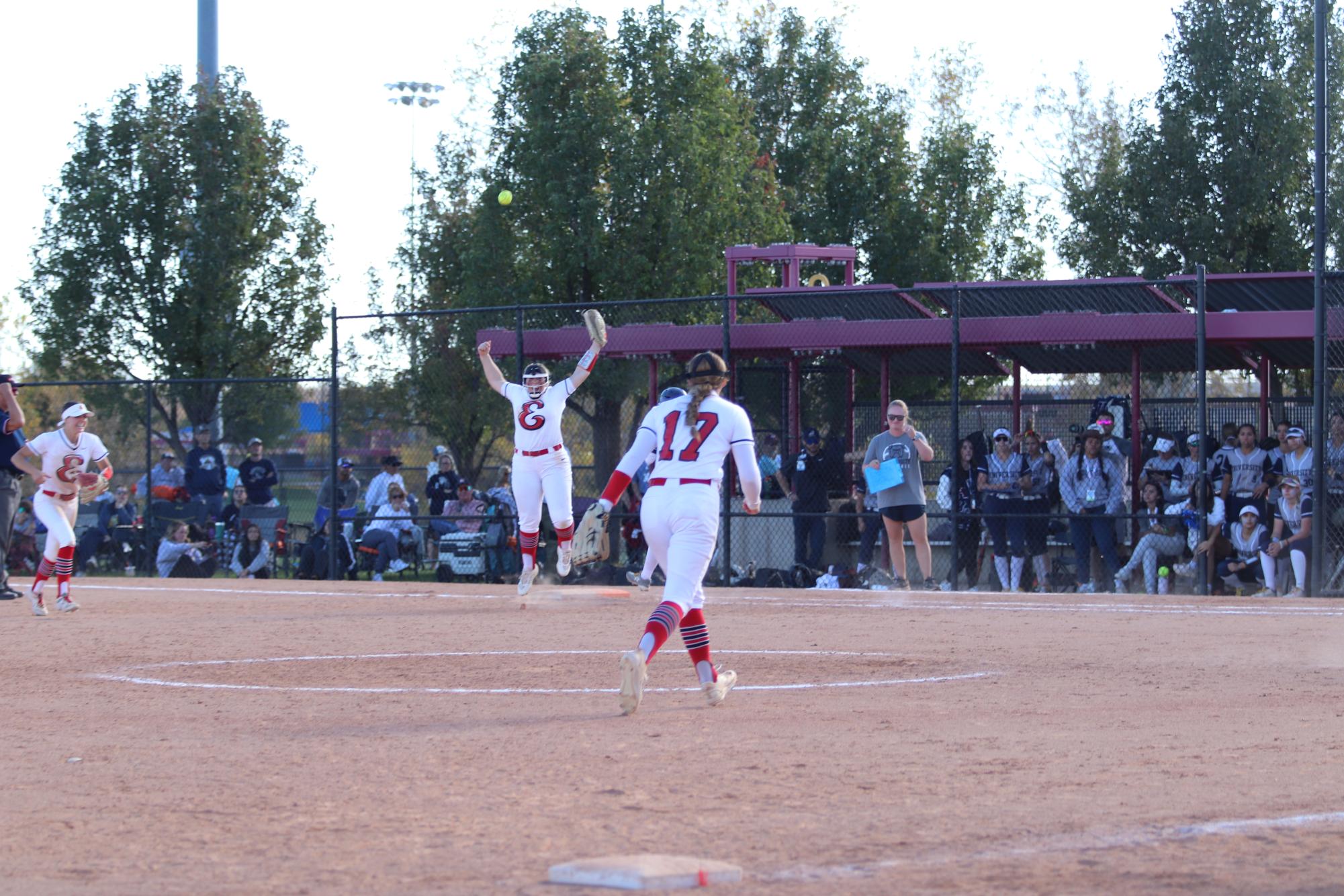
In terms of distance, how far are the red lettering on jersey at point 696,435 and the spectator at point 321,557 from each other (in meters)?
12.6

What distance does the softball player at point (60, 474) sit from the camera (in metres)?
13.7

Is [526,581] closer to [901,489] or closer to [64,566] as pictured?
[901,489]

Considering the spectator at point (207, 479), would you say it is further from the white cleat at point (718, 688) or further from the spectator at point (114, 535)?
the white cleat at point (718, 688)

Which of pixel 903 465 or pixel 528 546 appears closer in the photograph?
pixel 528 546

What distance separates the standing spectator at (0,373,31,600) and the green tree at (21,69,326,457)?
9297 millimetres

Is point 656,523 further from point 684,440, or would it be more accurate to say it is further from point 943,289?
point 943,289

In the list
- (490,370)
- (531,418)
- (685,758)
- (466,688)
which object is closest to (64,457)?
(490,370)

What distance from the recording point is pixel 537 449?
14359 millimetres

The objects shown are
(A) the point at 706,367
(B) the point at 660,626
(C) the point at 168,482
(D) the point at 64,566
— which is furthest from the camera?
(C) the point at 168,482

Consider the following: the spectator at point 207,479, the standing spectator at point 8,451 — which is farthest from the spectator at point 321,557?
the standing spectator at point 8,451

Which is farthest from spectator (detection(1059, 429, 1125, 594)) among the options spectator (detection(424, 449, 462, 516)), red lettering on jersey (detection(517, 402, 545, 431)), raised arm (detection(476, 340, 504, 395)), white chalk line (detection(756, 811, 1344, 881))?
white chalk line (detection(756, 811, 1344, 881))

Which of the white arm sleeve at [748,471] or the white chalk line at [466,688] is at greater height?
the white arm sleeve at [748,471]

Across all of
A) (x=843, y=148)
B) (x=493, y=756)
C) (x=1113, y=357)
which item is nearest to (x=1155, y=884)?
(x=493, y=756)

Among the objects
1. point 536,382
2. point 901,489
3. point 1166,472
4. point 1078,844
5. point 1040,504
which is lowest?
point 1078,844
